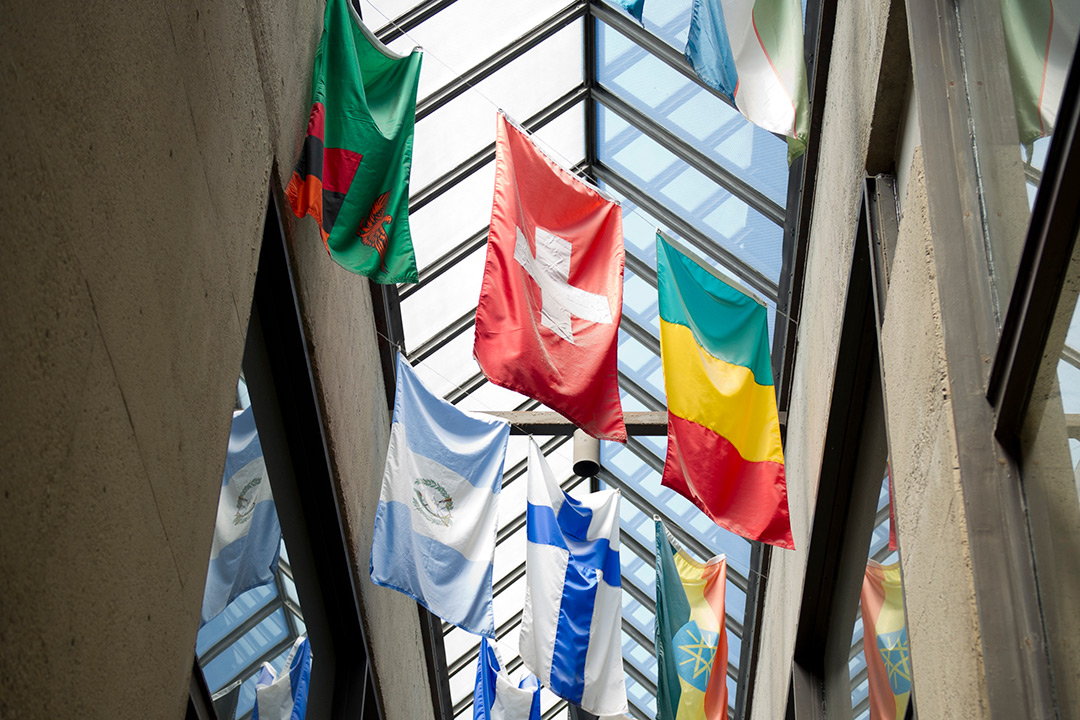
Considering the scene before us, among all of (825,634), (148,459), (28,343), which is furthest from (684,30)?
(28,343)

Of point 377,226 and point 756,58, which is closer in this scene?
point 377,226

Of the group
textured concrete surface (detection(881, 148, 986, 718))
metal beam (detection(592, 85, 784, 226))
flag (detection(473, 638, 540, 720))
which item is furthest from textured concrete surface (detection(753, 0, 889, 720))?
flag (detection(473, 638, 540, 720))

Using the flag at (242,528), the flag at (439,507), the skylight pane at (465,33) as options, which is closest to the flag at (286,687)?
the flag at (242,528)

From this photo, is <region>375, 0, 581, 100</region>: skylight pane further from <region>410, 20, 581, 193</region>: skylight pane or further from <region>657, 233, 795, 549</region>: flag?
<region>657, 233, 795, 549</region>: flag

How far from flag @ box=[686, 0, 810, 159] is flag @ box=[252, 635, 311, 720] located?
3.71m

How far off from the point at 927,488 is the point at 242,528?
A: 2.90 m

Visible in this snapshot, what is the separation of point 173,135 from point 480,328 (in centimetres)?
216

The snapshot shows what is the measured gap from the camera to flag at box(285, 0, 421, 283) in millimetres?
5148

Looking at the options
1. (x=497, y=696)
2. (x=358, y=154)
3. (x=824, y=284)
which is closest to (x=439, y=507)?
(x=358, y=154)

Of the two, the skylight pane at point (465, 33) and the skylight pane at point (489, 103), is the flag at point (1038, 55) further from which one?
the skylight pane at point (489, 103)

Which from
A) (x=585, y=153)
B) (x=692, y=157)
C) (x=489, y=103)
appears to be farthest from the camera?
(x=585, y=153)

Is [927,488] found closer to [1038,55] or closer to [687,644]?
[1038,55]

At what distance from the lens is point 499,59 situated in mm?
8305

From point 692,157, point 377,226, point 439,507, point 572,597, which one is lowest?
point 572,597
